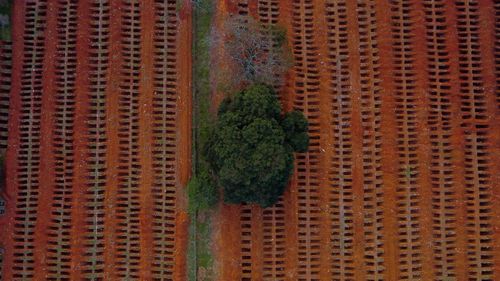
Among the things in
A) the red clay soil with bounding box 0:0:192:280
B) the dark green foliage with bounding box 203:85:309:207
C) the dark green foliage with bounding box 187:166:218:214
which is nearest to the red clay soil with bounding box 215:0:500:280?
the dark green foliage with bounding box 187:166:218:214

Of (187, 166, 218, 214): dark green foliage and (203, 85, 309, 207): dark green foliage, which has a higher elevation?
(203, 85, 309, 207): dark green foliage

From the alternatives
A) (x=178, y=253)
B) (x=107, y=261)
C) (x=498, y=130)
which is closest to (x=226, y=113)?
(x=178, y=253)

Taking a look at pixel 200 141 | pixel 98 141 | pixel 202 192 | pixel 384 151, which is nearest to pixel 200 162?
pixel 200 141

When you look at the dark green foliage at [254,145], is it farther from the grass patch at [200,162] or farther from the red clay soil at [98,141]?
the red clay soil at [98,141]

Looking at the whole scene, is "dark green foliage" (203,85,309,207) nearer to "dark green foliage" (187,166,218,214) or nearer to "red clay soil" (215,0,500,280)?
"dark green foliage" (187,166,218,214)

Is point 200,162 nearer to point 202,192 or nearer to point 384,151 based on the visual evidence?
point 202,192

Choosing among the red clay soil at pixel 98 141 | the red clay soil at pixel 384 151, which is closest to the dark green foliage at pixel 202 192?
the red clay soil at pixel 98 141
